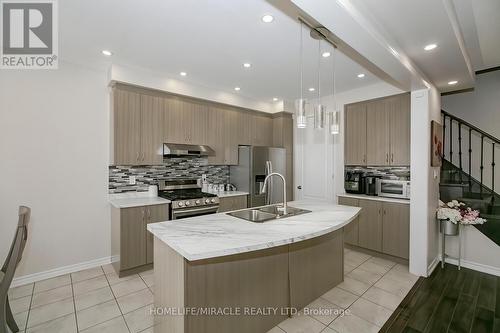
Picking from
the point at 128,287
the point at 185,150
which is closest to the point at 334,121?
the point at 185,150

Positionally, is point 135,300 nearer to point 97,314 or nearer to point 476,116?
point 97,314

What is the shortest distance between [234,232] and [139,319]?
141 cm

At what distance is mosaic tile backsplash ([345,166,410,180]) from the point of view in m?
3.87

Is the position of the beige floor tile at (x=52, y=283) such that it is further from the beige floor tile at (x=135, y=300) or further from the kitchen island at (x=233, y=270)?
the kitchen island at (x=233, y=270)

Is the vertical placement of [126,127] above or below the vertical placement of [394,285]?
above

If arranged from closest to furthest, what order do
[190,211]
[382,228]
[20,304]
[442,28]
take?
1. [442,28]
2. [20,304]
3. [190,211]
4. [382,228]

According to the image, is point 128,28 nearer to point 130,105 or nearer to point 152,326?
point 130,105

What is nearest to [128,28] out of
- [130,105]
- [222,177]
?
[130,105]

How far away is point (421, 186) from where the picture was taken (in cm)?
306

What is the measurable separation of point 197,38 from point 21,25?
1.67 meters

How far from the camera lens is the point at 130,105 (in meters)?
3.25

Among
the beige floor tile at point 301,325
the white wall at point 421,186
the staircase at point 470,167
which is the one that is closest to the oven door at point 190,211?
the beige floor tile at point 301,325

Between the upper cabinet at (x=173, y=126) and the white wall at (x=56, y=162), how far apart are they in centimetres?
38

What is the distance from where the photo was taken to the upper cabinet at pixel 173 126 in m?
3.21
